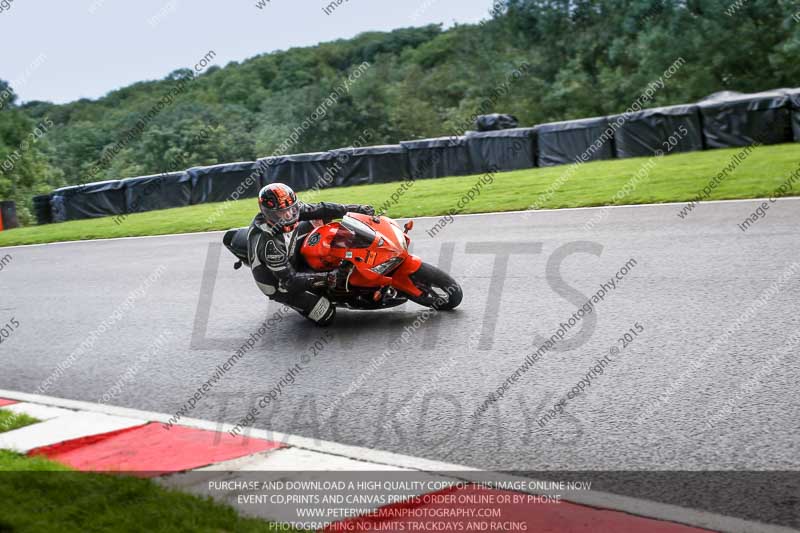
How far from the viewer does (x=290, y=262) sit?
8.33 m

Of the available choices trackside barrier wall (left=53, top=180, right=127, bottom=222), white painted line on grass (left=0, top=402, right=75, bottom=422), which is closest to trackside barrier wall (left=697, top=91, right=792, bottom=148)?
trackside barrier wall (left=53, top=180, right=127, bottom=222)

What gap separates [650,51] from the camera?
43719 millimetres

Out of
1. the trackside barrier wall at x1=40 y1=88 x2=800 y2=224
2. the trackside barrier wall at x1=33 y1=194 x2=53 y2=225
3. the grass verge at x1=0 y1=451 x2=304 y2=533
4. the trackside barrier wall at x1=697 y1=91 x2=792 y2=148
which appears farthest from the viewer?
the trackside barrier wall at x1=33 y1=194 x2=53 y2=225

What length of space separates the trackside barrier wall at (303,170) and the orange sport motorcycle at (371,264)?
17.0 metres

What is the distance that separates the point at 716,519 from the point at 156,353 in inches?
235

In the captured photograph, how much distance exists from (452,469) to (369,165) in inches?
836

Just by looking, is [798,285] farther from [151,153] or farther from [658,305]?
[151,153]

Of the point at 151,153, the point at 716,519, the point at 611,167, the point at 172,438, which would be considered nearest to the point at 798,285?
the point at 716,519

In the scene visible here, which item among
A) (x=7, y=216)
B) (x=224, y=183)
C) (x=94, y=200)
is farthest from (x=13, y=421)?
(x=7, y=216)

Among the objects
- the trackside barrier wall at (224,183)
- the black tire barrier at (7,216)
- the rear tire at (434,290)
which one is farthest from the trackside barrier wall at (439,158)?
the rear tire at (434,290)

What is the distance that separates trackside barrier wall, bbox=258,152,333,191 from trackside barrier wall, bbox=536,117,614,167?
21.0 feet

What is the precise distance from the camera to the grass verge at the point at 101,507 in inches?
158

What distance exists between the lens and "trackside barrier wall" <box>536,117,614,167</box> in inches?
917

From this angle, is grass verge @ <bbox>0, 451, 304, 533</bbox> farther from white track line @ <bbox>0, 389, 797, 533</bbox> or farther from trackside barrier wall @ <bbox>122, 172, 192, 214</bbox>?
trackside barrier wall @ <bbox>122, 172, 192, 214</bbox>
